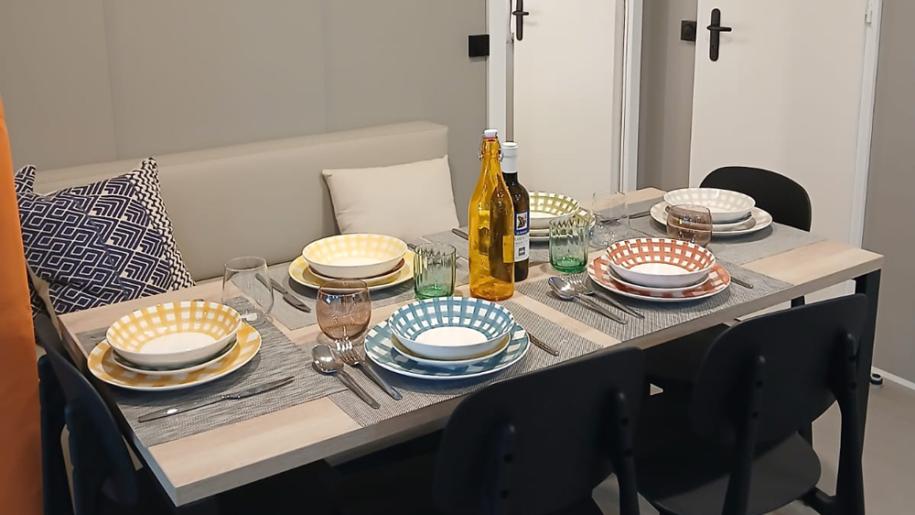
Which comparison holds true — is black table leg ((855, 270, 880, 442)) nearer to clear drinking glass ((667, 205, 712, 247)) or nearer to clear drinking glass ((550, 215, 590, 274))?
clear drinking glass ((667, 205, 712, 247))

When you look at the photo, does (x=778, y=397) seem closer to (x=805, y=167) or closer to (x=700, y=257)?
(x=700, y=257)

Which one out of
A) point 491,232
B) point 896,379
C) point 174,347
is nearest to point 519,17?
point 896,379

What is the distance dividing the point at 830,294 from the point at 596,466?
2246 millimetres

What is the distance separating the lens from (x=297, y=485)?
1.94 metres

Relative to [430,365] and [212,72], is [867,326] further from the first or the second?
[212,72]

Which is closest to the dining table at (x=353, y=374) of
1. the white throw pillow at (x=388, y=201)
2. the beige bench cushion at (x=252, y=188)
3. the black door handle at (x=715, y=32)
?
the white throw pillow at (x=388, y=201)

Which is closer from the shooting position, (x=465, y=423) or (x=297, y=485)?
(x=465, y=423)

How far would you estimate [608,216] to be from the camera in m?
2.38

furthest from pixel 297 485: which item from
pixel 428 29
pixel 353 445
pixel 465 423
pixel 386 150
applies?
pixel 428 29

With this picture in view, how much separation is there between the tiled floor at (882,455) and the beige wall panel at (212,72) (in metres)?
1.53

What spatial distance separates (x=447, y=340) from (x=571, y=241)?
44 centimetres

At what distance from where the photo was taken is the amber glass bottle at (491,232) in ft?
6.52

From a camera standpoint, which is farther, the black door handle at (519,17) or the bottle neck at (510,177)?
the black door handle at (519,17)

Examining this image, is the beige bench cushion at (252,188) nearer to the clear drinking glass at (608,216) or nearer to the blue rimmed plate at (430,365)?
the clear drinking glass at (608,216)
